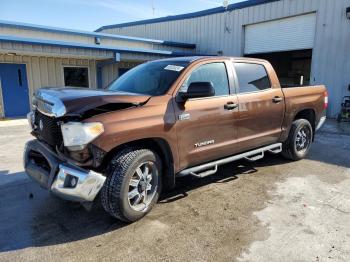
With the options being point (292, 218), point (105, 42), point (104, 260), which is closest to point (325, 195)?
point (292, 218)

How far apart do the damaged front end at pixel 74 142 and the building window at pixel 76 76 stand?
11862 mm

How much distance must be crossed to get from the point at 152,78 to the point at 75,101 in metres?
1.34

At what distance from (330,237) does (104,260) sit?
7.53ft

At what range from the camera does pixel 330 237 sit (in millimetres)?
3068

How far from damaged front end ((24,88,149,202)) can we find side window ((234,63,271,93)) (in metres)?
1.80

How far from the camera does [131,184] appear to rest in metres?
3.29

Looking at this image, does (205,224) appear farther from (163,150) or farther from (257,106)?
(257,106)

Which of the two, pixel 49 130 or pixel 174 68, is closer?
pixel 49 130

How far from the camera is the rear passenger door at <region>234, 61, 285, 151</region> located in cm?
443

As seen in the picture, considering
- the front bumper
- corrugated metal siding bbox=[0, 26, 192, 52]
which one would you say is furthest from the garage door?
the front bumper

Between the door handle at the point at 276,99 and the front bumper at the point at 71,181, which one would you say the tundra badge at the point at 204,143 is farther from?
the door handle at the point at 276,99

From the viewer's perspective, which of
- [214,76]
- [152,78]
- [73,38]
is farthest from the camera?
[73,38]

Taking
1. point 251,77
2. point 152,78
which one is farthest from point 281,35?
point 152,78

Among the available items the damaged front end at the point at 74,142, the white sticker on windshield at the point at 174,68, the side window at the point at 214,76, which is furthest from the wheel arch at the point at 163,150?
the white sticker on windshield at the point at 174,68
